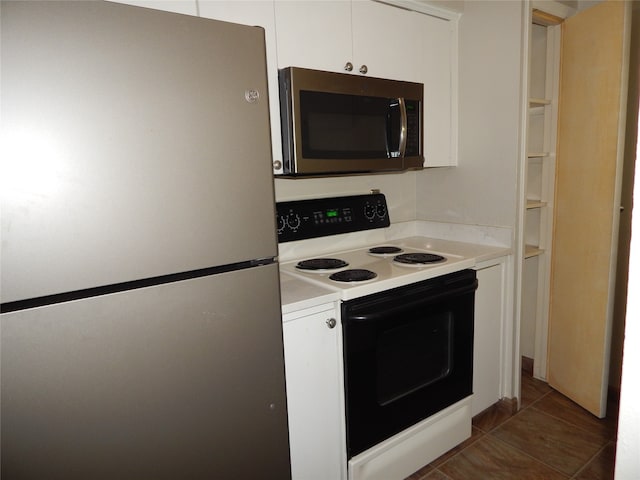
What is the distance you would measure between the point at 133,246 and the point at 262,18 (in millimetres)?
999

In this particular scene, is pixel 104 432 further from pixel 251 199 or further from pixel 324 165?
pixel 324 165

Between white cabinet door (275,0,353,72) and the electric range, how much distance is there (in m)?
0.61

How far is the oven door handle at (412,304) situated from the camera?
144 centimetres

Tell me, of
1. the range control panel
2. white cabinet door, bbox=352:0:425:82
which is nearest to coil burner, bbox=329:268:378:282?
the range control panel

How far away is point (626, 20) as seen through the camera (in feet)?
5.82

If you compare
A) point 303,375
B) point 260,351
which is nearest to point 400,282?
point 303,375

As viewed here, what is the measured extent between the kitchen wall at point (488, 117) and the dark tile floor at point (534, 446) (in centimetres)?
100

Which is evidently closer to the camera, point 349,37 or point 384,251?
point 349,37

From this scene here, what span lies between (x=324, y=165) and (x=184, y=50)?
0.76 metres

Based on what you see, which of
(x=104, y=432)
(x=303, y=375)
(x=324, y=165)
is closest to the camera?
(x=104, y=432)

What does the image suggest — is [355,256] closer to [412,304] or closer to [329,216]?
[329,216]

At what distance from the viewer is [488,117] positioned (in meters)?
2.00

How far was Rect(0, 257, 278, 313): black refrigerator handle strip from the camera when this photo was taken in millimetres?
789

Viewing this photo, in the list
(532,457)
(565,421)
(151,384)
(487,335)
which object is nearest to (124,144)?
(151,384)
